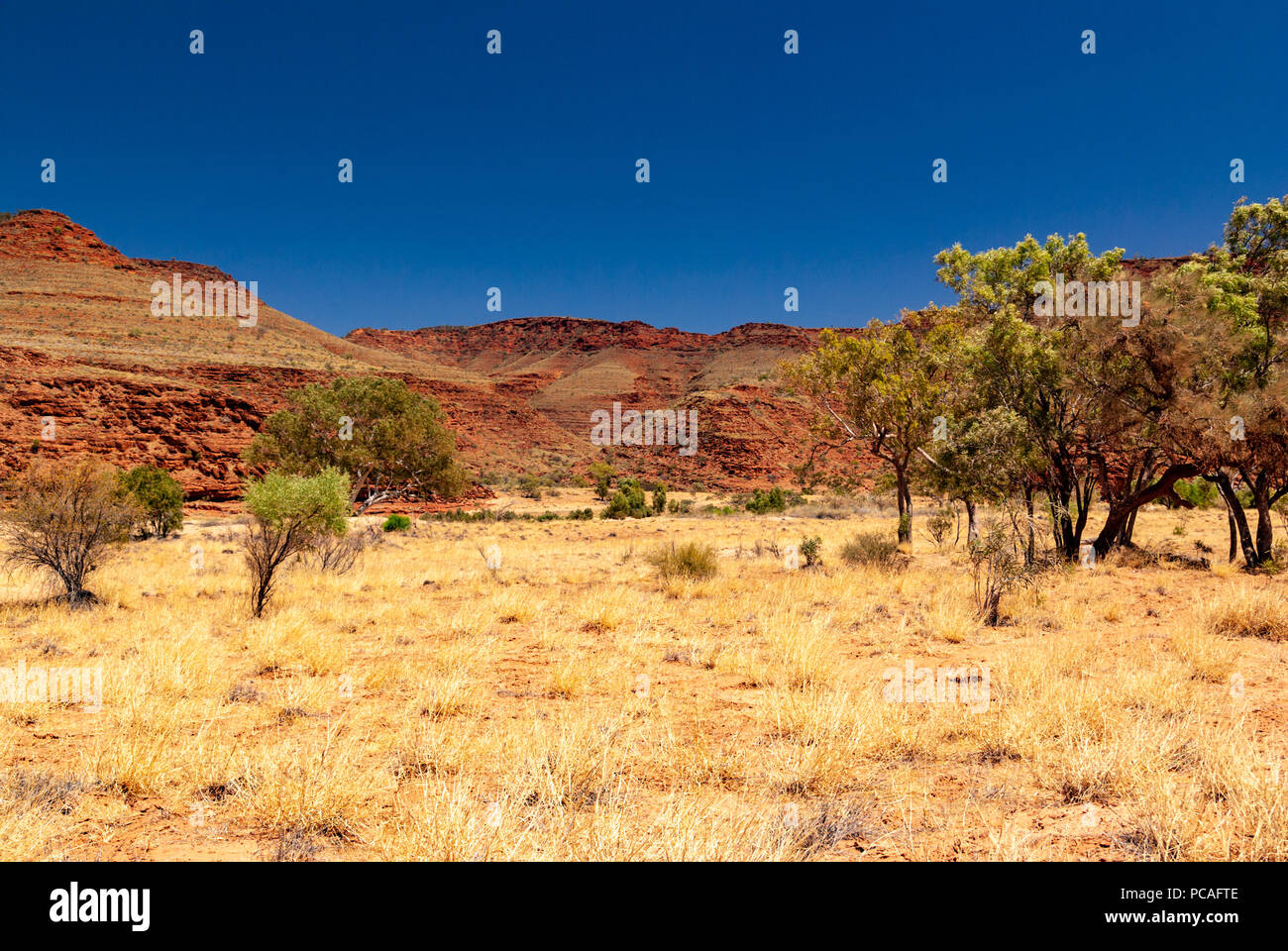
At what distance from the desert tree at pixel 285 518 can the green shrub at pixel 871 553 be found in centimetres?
1145

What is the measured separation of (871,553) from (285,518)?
13.7m

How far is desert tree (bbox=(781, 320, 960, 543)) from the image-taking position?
51.9 ft

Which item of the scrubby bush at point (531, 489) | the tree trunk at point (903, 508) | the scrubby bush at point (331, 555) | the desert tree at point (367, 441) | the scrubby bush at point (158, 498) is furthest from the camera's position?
the scrubby bush at point (531, 489)

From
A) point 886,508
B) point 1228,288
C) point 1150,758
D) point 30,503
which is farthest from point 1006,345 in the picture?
point 886,508

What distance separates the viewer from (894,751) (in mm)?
4312

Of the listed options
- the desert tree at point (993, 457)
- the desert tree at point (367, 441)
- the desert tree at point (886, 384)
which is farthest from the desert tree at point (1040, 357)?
the desert tree at point (367, 441)

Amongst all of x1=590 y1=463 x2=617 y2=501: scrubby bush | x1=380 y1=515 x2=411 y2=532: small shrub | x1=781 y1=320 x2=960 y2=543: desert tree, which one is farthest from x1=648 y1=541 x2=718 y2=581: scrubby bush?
x1=590 y1=463 x2=617 y2=501: scrubby bush

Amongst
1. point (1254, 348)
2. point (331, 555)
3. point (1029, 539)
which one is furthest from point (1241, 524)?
point (331, 555)

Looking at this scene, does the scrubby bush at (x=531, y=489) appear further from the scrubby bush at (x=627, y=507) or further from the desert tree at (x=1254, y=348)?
the desert tree at (x=1254, y=348)

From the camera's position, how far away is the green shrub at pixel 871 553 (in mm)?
14070

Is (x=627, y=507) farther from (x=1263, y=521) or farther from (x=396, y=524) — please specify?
(x=1263, y=521)

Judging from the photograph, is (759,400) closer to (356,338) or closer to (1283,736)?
(1283,736)

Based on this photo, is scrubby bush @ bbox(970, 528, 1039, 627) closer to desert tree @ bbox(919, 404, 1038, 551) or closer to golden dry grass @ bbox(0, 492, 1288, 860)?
golden dry grass @ bbox(0, 492, 1288, 860)

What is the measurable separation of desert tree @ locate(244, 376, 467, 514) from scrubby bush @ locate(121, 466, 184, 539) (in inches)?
199
